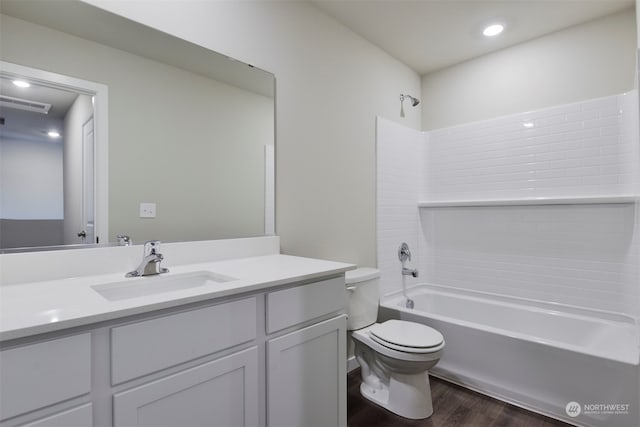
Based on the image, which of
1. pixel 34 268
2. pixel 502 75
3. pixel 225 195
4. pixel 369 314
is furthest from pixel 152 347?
pixel 502 75

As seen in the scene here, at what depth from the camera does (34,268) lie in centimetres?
112

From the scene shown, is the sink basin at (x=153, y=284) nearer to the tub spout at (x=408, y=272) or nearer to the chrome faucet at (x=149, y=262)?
the chrome faucet at (x=149, y=262)

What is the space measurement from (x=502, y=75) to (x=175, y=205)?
2776 millimetres

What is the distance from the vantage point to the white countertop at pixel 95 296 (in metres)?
0.71

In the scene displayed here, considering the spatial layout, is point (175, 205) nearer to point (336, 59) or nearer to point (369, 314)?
point (369, 314)

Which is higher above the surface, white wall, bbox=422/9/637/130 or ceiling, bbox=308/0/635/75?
ceiling, bbox=308/0/635/75

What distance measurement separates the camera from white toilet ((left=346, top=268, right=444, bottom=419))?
1736mm

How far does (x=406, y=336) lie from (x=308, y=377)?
0.82 meters

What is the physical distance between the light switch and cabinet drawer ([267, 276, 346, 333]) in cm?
70

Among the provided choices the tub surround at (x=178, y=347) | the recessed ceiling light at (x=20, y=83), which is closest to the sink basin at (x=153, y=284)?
the tub surround at (x=178, y=347)

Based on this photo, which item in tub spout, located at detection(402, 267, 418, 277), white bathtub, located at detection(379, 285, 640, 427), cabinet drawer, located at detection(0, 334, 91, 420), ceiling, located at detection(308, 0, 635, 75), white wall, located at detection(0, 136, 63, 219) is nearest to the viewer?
cabinet drawer, located at detection(0, 334, 91, 420)

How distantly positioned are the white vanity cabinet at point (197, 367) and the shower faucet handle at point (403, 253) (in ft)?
5.00

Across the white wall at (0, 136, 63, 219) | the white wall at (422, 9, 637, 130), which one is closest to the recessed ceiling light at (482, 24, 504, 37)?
the white wall at (422, 9, 637, 130)

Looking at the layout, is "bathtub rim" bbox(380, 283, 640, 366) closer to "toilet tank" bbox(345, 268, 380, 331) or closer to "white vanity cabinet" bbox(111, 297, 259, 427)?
"toilet tank" bbox(345, 268, 380, 331)
